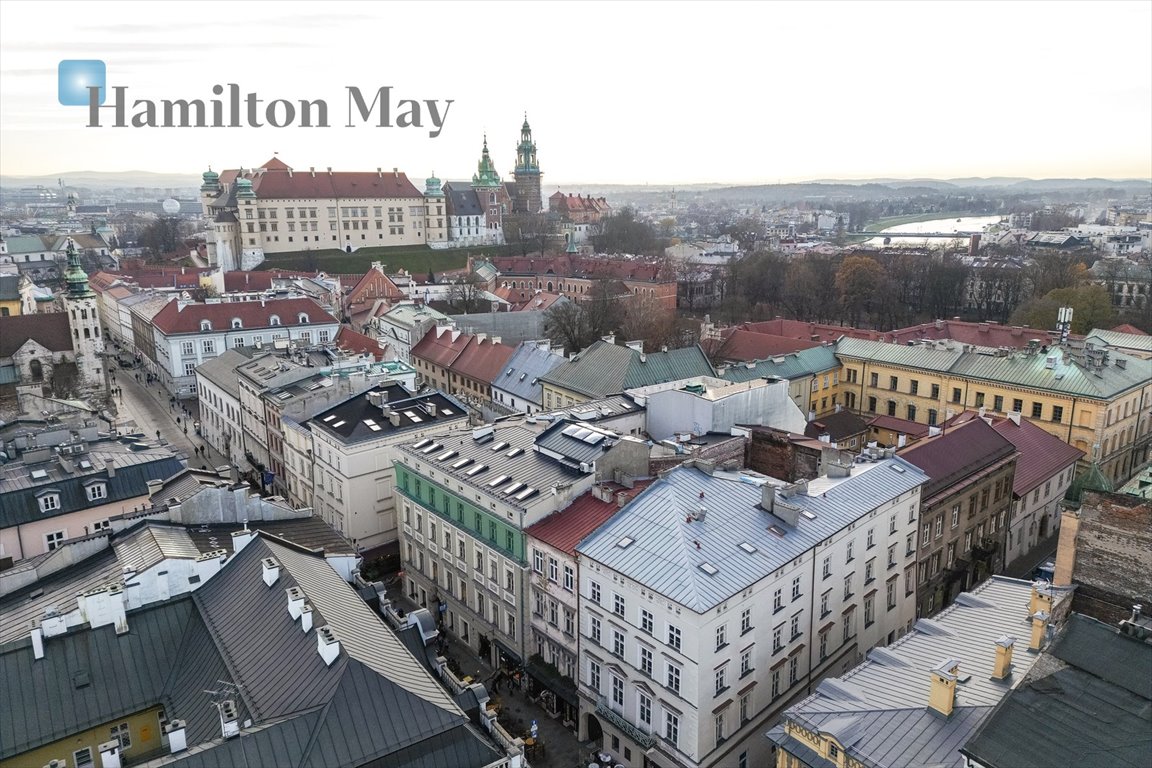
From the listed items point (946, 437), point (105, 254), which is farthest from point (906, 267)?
point (105, 254)

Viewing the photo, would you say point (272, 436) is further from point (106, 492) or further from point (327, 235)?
point (327, 235)

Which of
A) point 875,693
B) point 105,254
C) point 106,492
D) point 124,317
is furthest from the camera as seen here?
point 105,254

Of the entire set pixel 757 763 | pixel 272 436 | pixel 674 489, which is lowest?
pixel 757 763

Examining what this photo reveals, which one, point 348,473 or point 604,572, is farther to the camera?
point 348,473

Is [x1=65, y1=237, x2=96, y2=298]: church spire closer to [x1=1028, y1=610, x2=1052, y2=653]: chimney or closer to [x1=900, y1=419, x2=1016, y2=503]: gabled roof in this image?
[x1=900, y1=419, x2=1016, y2=503]: gabled roof

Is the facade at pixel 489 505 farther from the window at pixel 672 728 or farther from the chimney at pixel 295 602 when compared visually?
the chimney at pixel 295 602

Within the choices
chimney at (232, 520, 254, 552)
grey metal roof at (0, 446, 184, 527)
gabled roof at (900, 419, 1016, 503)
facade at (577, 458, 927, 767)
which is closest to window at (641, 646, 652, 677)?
facade at (577, 458, 927, 767)

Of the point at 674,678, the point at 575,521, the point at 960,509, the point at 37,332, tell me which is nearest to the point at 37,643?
the point at 575,521
